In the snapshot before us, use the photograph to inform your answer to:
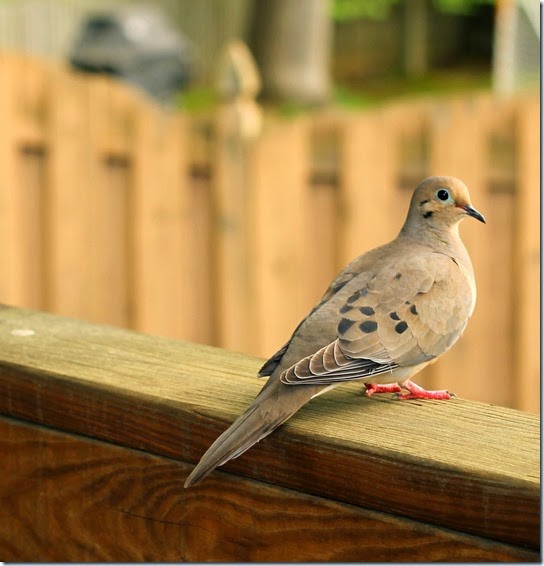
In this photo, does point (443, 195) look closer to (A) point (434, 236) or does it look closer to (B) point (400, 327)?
(A) point (434, 236)

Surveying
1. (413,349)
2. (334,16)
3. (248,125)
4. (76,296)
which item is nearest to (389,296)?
(413,349)

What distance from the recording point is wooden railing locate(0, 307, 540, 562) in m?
1.24

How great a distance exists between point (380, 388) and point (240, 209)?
2392mm

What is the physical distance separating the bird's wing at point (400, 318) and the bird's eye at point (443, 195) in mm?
96

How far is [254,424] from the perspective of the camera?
133 cm

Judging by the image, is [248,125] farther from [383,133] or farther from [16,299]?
[16,299]

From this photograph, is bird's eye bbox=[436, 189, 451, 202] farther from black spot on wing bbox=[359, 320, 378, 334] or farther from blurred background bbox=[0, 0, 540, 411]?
blurred background bbox=[0, 0, 540, 411]

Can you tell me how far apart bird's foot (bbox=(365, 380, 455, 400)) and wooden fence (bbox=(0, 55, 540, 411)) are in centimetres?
205

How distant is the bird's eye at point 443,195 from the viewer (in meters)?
1.83

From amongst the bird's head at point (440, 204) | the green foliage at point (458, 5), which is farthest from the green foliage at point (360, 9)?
the bird's head at point (440, 204)

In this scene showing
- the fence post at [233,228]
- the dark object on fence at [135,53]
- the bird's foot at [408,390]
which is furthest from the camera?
the dark object on fence at [135,53]

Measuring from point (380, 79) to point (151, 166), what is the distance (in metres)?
12.2

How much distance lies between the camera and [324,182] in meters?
3.84

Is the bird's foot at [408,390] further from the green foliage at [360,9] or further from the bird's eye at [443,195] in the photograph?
the green foliage at [360,9]
